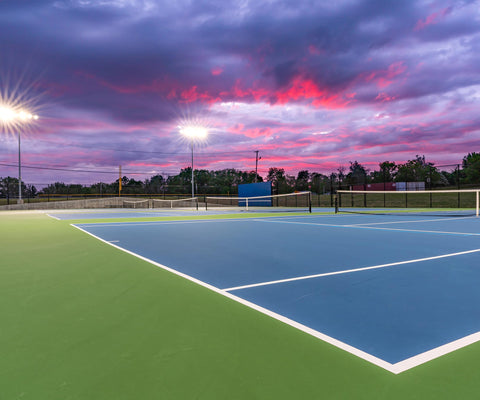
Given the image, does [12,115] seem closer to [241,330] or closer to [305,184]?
[241,330]

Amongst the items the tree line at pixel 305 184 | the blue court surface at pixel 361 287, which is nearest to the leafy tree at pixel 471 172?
the tree line at pixel 305 184

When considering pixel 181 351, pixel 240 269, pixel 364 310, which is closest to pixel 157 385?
pixel 181 351

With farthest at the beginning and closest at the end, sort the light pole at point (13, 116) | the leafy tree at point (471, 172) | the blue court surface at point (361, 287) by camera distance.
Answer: the light pole at point (13, 116) < the leafy tree at point (471, 172) < the blue court surface at point (361, 287)

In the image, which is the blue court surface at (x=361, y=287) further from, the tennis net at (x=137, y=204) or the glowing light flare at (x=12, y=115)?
the tennis net at (x=137, y=204)

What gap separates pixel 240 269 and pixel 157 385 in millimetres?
2728

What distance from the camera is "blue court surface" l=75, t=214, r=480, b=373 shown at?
217cm

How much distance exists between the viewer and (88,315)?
2686 millimetres

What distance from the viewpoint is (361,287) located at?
341 cm

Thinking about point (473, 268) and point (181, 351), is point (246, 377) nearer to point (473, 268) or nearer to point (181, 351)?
Result: point (181, 351)

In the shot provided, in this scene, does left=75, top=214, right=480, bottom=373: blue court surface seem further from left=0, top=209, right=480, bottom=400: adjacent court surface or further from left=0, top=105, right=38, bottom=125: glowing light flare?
left=0, top=105, right=38, bottom=125: glowing light flare

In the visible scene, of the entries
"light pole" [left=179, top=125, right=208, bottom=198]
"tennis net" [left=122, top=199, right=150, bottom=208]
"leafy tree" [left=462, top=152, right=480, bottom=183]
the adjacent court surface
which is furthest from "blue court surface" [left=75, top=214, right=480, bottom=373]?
"tennis net" [left=122, top=199, right=150, bottom=208]

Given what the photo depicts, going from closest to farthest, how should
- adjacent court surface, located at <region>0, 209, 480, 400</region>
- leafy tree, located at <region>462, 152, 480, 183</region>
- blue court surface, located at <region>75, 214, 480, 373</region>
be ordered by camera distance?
adjacent court surface, located at <region>0, 209, 480, 400</region>, blue court surface, located at <region>75, 214, 480, 373</region>, leafy tree, located at <region>462, 152, 480, 183</region>

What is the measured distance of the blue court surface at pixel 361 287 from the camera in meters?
2.17

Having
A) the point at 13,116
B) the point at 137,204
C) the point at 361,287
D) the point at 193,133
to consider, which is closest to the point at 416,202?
the point at 193,133
